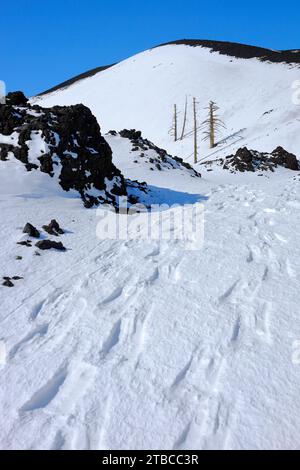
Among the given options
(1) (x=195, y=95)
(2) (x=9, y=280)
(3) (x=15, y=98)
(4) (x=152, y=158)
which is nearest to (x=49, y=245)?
(2) (x=9, y=280)

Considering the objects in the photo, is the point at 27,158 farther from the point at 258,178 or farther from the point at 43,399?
the point at 258,178

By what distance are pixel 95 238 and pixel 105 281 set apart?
2.43 metres

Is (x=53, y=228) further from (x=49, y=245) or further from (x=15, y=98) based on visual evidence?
(x=15, y=98)

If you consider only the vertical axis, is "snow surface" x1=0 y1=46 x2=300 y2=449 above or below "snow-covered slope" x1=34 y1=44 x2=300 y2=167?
below

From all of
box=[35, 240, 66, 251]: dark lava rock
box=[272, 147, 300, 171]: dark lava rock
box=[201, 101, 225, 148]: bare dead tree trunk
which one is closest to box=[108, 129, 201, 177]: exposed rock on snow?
box=[272, 147, 300, 171]: dark lava rock

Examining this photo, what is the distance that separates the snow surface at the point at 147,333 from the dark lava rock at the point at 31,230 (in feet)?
0.95

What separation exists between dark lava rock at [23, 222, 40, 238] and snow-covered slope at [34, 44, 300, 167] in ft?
88.4

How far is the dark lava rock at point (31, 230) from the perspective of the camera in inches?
340

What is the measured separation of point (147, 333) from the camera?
5.45 meters

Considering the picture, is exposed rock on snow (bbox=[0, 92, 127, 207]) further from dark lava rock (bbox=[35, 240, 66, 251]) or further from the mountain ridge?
the mountain ridge

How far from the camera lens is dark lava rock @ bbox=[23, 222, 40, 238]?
8.63 m

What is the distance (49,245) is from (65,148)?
16.5ft

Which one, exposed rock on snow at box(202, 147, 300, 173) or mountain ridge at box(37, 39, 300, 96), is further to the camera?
mountain ridge at box(37, 39, 300, 96)
